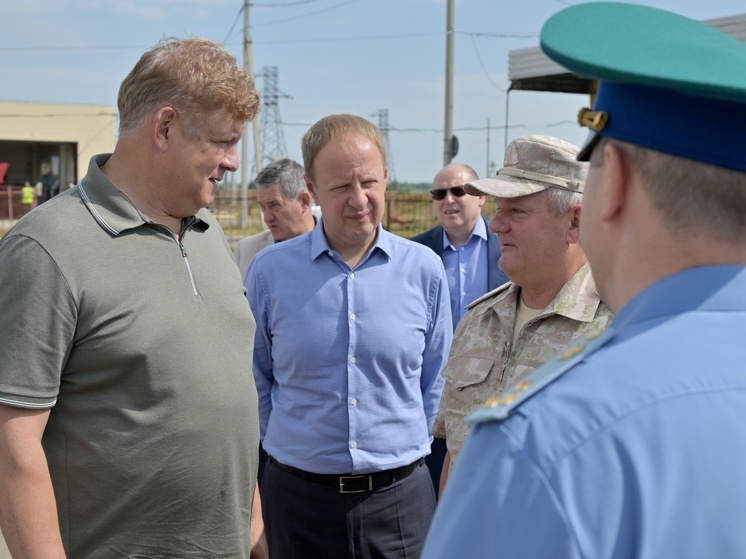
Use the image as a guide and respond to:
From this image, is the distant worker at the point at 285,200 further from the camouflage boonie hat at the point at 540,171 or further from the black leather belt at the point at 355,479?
the camouflage boonie hat at the point at 540,171

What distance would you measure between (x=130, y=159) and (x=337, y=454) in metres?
1.40

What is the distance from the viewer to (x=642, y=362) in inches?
37.8

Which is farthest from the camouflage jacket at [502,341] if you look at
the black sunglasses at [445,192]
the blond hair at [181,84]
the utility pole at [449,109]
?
the utility pole at [449,109]

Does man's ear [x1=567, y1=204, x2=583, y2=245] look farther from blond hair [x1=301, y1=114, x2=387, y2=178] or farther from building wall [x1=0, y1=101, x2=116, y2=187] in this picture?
building wall [x1=0, y1=101, x2=116, y2=187]

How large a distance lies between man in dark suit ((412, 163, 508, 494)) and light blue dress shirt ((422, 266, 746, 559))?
156 inches

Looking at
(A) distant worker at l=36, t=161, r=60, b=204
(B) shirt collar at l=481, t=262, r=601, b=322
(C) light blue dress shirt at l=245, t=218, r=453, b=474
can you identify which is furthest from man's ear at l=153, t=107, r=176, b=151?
(A) distant worker at l=36, t=161, r=60, b=204

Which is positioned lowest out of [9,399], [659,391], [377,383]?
[377,383]

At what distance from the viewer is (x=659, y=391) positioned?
36.9 inches

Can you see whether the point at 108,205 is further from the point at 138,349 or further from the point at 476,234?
the point at 476,234

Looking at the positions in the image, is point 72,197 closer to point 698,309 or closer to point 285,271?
point 285,271

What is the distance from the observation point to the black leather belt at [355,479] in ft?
10.0

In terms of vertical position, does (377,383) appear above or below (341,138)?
below

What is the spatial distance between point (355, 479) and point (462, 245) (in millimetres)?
2661

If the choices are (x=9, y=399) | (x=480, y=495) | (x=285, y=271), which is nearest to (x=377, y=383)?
(x=285, y=271)
